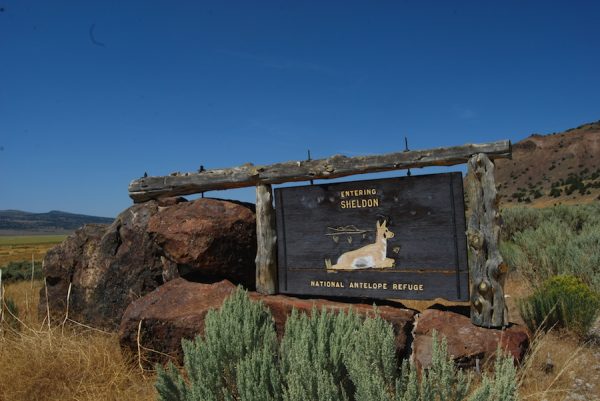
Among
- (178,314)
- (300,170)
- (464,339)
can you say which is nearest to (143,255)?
(178,314)

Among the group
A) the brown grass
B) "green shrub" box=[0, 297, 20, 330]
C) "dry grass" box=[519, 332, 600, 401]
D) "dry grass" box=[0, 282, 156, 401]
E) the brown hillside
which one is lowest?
the brown grass

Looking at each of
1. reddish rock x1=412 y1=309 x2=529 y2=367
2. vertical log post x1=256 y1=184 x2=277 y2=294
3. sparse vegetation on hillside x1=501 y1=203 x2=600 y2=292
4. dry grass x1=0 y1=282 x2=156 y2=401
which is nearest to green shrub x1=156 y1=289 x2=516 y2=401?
dry grass x1=0 y1=282 x2=156 y2=401

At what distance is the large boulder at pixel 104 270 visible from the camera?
667cm

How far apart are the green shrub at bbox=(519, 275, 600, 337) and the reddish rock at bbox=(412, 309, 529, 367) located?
1007 mm

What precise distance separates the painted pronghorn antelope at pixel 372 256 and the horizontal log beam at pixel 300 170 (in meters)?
0.78

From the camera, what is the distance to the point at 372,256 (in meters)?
5.38

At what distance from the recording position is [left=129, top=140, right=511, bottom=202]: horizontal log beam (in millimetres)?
5070

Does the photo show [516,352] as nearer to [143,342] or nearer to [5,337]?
[143,342]

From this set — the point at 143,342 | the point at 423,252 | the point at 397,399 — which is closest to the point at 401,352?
the point at 423,252

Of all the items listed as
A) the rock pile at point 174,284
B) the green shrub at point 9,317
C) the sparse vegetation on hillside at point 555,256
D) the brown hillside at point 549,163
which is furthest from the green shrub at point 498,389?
the brown hillside at point 549,163

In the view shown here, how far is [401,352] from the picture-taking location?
4828mm

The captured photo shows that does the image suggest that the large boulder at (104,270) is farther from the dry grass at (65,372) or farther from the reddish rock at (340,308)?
the reddish rock at (340,308)

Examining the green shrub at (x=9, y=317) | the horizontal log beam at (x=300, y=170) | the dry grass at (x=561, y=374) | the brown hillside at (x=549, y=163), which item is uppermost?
the brown hillside at (x=549, y=163)

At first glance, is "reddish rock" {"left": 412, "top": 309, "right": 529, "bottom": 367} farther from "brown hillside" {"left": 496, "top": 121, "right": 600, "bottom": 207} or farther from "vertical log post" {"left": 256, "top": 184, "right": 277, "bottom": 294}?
"brown hillside" {"left": 496, "top": 121, "right": 600, "bottom": 207}
